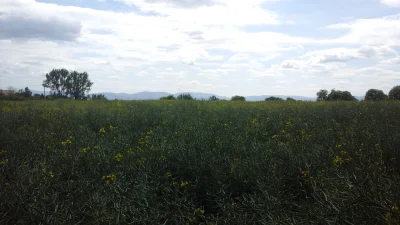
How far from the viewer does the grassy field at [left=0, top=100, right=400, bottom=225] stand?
10.2 feet

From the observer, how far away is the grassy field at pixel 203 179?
10.2 ft

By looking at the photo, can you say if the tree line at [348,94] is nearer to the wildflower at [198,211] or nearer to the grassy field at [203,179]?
the grassy field at [203,179]

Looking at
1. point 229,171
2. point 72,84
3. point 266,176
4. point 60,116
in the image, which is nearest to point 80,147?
point 229,171

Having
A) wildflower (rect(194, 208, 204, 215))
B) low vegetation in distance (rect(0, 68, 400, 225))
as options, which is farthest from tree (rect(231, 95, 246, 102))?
wildflower (rect(194, 208, 204, 215))

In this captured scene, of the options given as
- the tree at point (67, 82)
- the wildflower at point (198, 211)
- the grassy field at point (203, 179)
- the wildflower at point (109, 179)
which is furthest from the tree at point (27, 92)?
the wildflower at point (198, 211)

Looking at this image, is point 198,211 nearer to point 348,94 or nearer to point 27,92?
A: point 348,94

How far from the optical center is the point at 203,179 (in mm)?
4430

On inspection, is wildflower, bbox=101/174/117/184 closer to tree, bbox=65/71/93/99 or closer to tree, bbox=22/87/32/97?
tree, bbox=22/87/32/97

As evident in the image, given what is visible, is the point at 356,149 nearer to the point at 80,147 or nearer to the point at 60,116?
the point at 80,147

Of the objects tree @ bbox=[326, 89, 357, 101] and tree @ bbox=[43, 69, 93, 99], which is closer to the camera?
tree @ bbox=[326, 89, 357, 101]

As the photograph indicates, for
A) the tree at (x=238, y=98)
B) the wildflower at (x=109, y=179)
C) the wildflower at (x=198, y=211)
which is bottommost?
the wildflower at (x=198, y=211)

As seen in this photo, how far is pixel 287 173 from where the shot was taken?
4.43 m

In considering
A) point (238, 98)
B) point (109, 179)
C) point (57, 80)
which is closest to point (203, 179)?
point (109, 179)

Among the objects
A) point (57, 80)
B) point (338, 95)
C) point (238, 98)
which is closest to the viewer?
point (338, 95)
